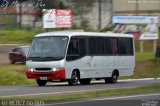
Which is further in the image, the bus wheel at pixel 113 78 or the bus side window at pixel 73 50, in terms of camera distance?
the bus wheel at pixel 113 78

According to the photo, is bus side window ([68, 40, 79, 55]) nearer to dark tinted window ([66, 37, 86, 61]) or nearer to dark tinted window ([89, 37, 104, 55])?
dark tinted window ([66, 37, 86, 61])

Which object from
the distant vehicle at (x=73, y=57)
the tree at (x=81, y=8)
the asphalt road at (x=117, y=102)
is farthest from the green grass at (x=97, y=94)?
the tree at (x=81, y=8)

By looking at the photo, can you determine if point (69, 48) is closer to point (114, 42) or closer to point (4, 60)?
point (114, 42)

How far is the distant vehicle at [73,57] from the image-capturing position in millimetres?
31641

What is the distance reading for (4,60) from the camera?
191 feet

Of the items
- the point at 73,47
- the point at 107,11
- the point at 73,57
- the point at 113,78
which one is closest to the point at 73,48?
the point at 73,47

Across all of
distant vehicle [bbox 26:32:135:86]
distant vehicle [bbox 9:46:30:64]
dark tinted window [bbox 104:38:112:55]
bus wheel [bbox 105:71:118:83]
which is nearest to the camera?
distant vehicle [bbox 26:32:135:86]

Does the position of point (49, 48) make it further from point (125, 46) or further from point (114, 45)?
point (125, 46)

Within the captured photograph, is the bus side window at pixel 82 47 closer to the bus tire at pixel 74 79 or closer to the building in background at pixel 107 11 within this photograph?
the bus tire at pixel 74 79

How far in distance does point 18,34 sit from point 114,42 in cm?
3745

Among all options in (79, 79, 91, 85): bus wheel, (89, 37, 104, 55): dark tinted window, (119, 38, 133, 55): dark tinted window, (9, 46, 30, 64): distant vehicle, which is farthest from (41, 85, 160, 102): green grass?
(9, 46, 30, 64): distant vehicle

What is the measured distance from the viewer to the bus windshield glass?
3173 cm

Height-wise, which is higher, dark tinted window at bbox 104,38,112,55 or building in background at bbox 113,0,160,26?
dark tinted window at bbox 104,38,112,55

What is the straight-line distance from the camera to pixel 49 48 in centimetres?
3189
